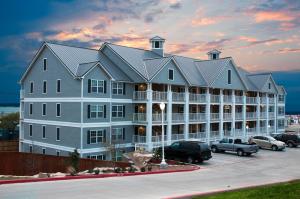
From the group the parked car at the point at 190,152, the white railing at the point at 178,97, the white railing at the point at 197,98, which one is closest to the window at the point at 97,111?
the parked car at the point at 190,152

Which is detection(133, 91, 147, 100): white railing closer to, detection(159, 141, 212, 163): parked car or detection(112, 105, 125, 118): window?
detection(112, 105, 125, 118): window

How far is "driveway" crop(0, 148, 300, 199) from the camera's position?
1786cm

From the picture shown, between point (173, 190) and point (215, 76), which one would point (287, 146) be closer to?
point (215, 76)

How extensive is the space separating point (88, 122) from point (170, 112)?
11.3m

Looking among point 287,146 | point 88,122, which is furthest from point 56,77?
point 287,146

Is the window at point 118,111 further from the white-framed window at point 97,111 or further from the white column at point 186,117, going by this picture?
the white column at point 186,117

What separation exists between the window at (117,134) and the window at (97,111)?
2.64 metres

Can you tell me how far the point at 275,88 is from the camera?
7206 cm

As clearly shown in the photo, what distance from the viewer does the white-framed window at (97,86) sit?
41688mm

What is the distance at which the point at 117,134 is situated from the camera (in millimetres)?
44594

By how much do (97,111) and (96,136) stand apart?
107 inches

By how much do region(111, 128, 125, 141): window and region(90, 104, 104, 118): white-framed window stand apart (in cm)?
270

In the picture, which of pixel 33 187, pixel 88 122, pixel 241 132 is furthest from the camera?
pixel 241 132

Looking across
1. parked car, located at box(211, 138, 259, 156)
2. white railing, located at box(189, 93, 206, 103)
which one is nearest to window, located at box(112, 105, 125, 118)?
white railing, located at box(189, 93, 206, 103)
